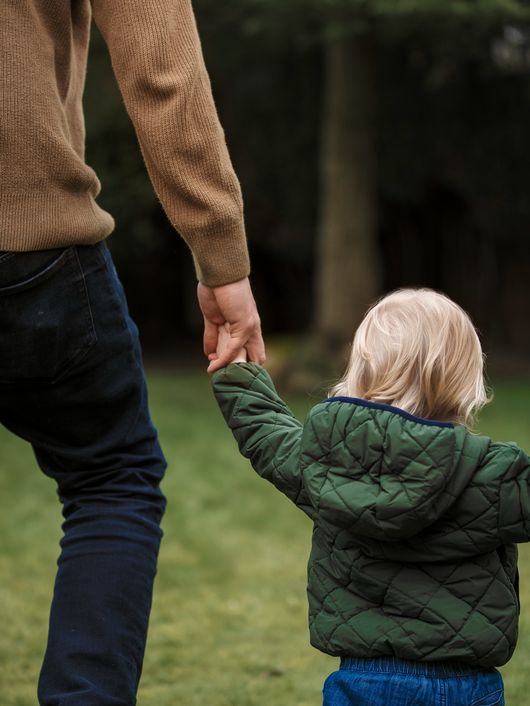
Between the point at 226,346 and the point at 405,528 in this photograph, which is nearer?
the point at 405,528

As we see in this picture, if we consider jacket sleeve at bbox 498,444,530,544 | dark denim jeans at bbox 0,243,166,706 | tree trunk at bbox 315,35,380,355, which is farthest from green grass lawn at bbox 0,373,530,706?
tree trunk at bbox 315,35,380,355

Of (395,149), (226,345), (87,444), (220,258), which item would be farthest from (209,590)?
(395,149)

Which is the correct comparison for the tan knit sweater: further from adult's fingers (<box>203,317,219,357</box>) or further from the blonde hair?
the blonde hair

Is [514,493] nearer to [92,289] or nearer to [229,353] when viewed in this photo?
[229,353]

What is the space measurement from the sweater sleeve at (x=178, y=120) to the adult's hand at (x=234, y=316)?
0.12 ft

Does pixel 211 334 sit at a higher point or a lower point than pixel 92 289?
lower

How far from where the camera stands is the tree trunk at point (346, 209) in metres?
11.7

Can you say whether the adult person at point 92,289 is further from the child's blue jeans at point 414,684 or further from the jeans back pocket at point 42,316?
the child's blue jeans at point 414,684

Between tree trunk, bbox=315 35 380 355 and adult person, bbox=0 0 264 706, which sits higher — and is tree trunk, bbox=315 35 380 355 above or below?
below

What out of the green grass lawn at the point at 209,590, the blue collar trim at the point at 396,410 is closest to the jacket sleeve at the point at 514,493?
the blue collar trim at the point at 396,410

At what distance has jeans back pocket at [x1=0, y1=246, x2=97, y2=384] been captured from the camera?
217 cm

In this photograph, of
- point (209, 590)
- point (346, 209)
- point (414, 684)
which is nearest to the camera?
point (414, 684)

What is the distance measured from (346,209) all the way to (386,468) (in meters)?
10.0

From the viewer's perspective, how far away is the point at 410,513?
1.90 m
